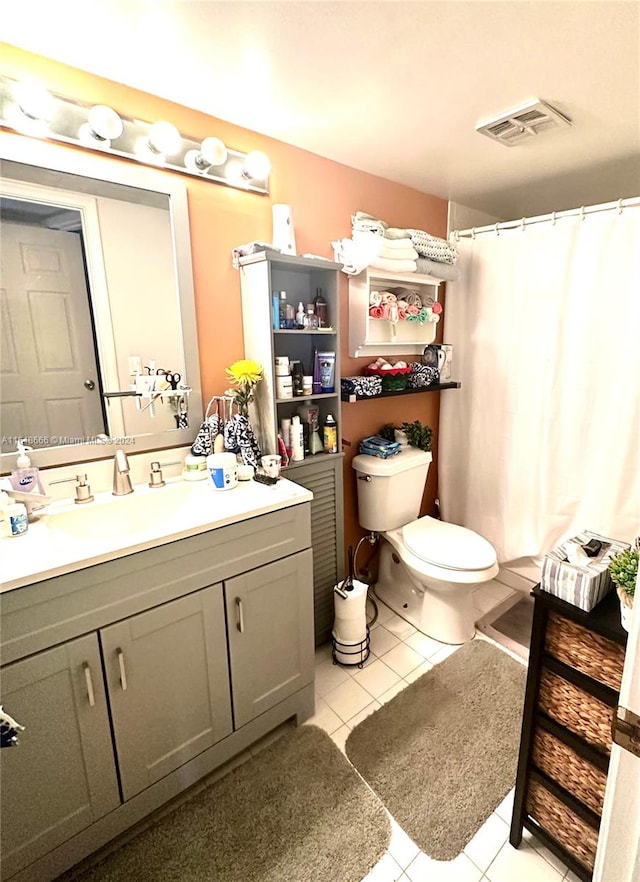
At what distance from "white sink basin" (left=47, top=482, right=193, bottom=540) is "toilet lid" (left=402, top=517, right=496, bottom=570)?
110 centimetres

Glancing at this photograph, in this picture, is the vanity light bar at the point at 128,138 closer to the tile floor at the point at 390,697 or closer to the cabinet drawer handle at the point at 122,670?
the cabinet drawer handle at the point at 122,670

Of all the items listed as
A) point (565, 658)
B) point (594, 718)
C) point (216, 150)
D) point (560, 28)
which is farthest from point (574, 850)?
point (216, 150)

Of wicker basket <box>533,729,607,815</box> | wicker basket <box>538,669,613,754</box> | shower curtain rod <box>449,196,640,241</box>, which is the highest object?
shower curtain rod <box>449,196,640,241</box>

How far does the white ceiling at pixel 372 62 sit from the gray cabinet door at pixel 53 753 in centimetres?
157

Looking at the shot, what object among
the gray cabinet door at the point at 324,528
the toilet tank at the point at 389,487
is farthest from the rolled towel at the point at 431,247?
the gray cabinet door at the point at 324,528

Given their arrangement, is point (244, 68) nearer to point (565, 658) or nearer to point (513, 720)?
point (565, 658)

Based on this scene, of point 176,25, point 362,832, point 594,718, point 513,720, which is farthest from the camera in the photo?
point 513,720

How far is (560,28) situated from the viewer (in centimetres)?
108

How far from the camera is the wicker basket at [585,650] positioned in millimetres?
915

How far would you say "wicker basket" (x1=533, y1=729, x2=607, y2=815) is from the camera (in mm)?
987

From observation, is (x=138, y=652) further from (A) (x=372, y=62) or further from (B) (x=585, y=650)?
(A) (x=372, y=62)

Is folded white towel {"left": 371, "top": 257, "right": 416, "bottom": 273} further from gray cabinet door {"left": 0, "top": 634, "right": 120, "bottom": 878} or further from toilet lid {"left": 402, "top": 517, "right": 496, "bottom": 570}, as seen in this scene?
gray cabinet door {"left": 0, "top": 634, "right": 120, "bottom": 878}

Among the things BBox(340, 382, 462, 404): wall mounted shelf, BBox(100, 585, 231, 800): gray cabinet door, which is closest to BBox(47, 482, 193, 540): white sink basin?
BBox(100, 585, 231, 800): gray cabinet door

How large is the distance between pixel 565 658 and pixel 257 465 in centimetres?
112
